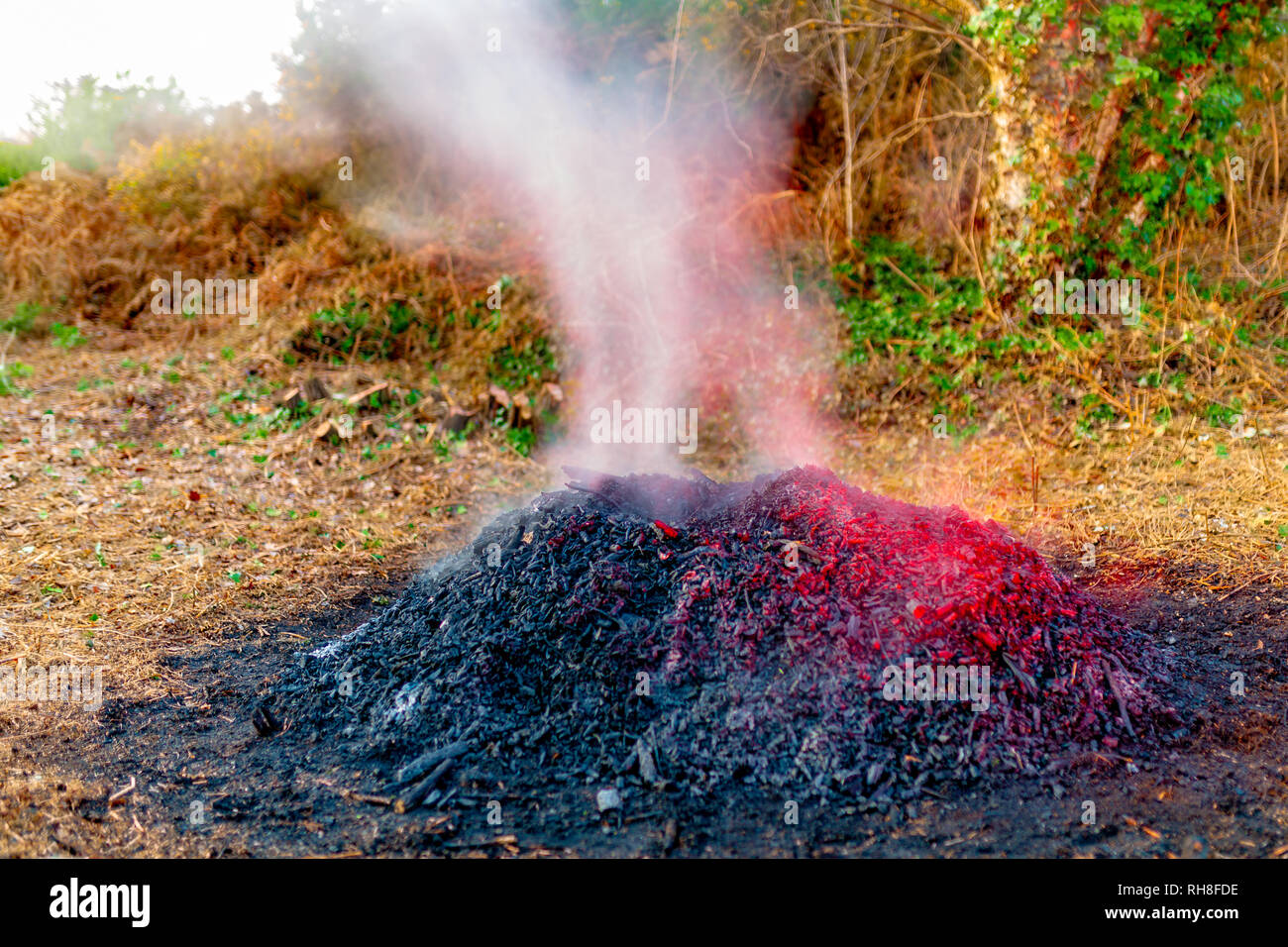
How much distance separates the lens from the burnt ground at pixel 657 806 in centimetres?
279

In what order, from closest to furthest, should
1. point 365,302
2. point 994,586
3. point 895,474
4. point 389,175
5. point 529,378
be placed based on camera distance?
point 994,586 → point 895,474 → point 529,378 → point 365,302 → point 389,175

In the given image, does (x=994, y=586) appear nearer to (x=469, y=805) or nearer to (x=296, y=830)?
(x=469, y=805)

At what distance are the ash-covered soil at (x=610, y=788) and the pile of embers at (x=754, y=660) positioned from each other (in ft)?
0.08

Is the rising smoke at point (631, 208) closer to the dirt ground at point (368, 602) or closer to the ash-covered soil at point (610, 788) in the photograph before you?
the dirt ground at point (368, 602)

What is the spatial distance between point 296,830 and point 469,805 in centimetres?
62

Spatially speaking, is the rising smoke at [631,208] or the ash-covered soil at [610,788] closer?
the ash-covered soil at [610,788]

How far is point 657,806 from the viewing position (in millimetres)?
2992

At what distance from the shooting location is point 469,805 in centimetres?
299

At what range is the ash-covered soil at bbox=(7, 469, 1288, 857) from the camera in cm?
281

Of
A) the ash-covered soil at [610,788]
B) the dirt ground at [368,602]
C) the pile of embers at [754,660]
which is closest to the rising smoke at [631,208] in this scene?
the dirt ground at [368,602]

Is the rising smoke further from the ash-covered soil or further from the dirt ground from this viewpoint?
the ash-covered soil

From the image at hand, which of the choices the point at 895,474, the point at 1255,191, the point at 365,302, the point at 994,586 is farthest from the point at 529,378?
the point at 1255,191

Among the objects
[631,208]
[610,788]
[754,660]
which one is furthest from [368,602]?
[631,208]

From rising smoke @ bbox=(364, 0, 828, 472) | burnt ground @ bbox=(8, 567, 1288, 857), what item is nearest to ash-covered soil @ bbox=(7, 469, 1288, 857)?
burnt ground @ bbox=(8, 567, 1288, 857)
